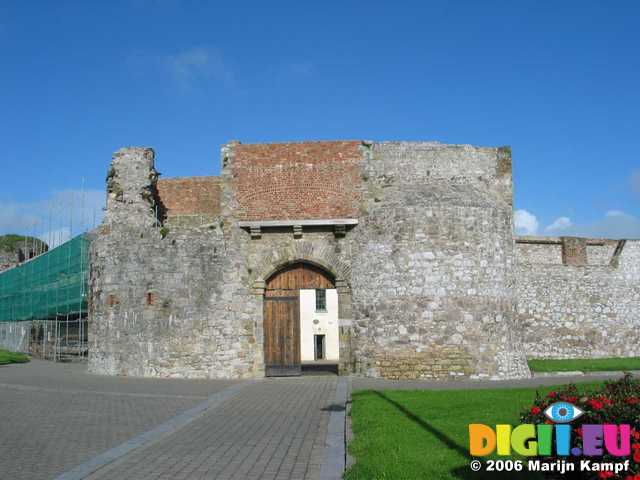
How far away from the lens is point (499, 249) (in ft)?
63.9

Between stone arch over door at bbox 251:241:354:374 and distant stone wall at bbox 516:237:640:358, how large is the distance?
28.0 ft

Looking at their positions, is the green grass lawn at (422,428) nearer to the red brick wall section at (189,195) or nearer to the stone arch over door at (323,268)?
the stone arch over door at (323,268)

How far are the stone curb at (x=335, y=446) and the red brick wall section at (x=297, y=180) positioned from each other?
7.40 meters

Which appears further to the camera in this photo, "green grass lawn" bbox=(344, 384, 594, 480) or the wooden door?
the wooden door

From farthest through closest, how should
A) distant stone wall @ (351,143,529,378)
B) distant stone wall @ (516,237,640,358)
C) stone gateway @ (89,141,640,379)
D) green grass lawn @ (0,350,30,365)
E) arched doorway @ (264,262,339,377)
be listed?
green grass lawn @ (0,350,30,365) < distant stone wall @ (516,237,640,358) < arched doorway @ (264,262,339,377) < stone gateway @ (89,141,640,379) < distant stone wall @ (351,143,529,378)

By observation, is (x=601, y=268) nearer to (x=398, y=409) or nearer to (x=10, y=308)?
(x=398, y=409)

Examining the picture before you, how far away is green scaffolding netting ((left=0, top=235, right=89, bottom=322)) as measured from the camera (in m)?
29.6

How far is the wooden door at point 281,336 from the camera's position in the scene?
65.8 feet

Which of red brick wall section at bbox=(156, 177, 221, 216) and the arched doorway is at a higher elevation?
red brick wall section at bbox=(156, 177, 221, 216)

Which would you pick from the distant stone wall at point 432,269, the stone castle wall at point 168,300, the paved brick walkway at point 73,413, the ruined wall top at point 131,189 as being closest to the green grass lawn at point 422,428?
the paved brick walkway at point 73,413

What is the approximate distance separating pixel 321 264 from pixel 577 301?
11.5 m

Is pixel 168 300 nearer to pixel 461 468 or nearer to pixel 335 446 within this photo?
pixel 335 446

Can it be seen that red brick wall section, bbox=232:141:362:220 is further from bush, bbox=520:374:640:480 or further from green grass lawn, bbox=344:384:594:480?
bush, bbox=520:374:640:480

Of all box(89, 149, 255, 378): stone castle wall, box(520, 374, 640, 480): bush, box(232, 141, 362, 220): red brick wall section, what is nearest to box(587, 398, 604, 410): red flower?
box(520, 374, 640, 480): bush
